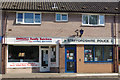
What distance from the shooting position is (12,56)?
18.6m

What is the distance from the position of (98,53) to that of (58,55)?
3.84 metres

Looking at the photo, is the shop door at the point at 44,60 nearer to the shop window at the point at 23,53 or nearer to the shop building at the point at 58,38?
the shop building at the point at 58,38

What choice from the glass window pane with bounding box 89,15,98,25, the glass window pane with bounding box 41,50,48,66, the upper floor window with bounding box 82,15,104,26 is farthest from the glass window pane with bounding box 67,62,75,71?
the glass window pane with bounding box 89,15,98,25

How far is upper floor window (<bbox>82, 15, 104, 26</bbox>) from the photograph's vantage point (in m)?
19.4

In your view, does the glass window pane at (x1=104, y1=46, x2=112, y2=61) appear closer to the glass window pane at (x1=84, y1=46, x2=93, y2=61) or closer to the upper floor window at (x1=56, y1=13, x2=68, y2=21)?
the glass window pane at (x1=84, y1=46, x2=93, y2=61)

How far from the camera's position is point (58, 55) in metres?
18.9

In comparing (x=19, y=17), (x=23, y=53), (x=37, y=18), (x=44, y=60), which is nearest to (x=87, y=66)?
(x=44, y=60)

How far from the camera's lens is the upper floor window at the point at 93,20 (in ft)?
63.6

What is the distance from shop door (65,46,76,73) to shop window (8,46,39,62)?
2.78 metres

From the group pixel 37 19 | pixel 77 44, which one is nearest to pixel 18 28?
pixel 37 19

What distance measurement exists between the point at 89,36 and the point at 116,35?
267cm

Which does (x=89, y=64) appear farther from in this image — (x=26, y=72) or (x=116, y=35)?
(x=26, y=72)

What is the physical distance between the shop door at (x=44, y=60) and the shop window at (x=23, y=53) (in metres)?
0.52

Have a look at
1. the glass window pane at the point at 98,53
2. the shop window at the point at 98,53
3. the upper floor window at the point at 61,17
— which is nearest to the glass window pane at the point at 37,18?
→ the upper floor window at the point at 61,17
